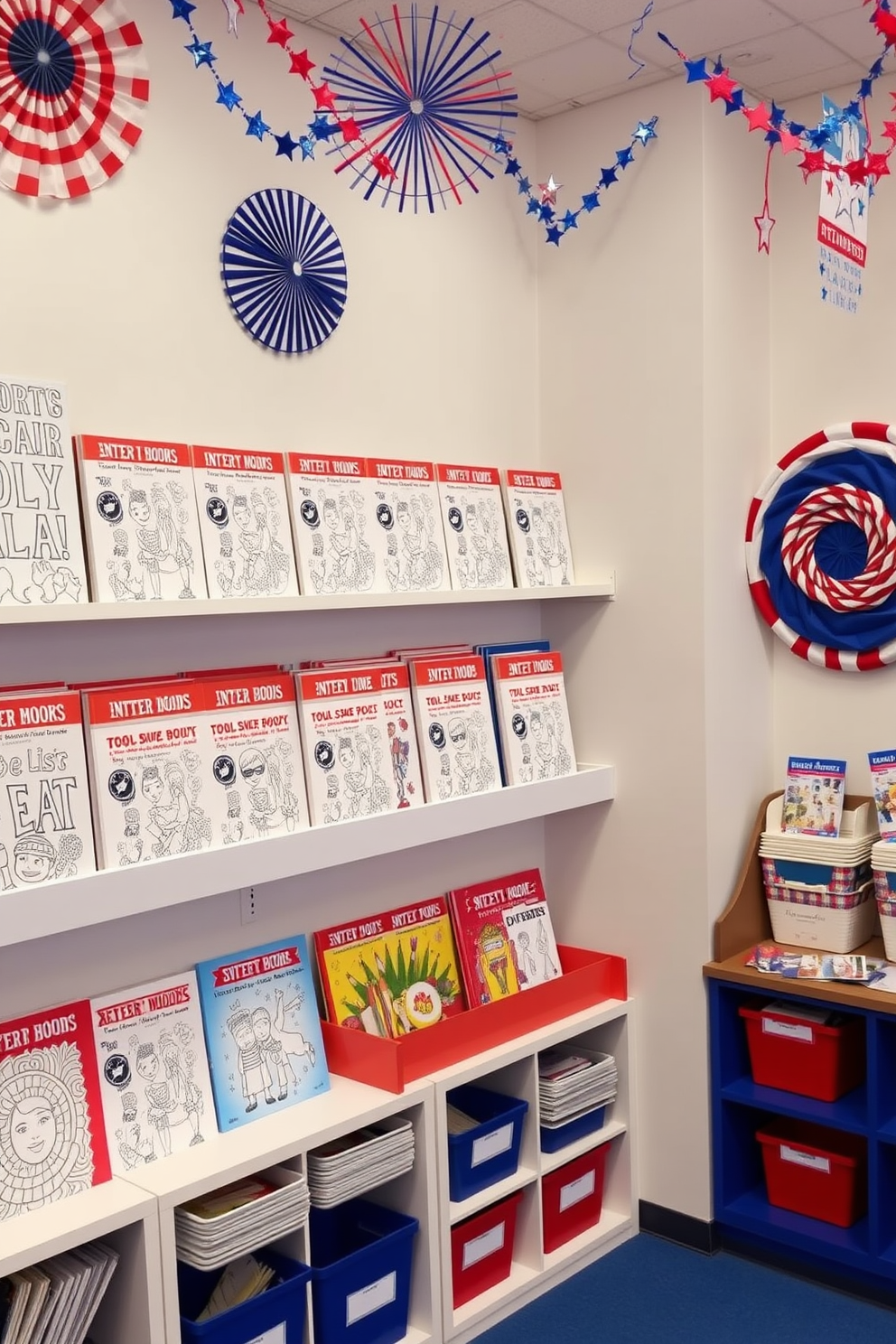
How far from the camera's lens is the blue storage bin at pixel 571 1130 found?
309 cm

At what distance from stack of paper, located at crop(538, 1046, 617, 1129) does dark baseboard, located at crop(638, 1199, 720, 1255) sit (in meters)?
0.32

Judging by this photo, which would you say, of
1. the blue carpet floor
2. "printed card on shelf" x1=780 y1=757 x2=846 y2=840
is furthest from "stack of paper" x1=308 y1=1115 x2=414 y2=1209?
"printed card on shelf" x1=780 y1=757 x2=846 y2=840

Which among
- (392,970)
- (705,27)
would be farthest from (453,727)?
(705,27)

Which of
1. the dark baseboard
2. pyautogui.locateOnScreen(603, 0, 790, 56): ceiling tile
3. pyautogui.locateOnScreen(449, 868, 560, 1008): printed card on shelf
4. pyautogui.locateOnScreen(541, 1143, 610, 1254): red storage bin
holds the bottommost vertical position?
the dark baseboard

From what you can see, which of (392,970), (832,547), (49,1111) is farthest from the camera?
(832,547)

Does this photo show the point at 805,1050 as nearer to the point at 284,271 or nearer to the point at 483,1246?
the point at 483,1246

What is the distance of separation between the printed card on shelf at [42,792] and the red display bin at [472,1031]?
789 mm

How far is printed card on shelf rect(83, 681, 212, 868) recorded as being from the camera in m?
2.27

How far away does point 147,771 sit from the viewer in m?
2.33

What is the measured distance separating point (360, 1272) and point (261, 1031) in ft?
1.67

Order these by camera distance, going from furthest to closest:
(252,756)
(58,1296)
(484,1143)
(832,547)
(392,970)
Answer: (832,547)
(392,970)
(484,1143)
(252,756)
(58,1296)

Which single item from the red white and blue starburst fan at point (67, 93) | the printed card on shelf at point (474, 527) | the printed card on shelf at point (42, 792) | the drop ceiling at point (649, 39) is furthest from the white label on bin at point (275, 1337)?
the drop ceiling at point (649, 39)

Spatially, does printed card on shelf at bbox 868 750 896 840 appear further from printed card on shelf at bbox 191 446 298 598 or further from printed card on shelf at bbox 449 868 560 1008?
printed card on shelf at bbox 191 446 298 598

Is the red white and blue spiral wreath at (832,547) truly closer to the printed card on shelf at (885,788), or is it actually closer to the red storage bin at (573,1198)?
the printed card on shelf at (885,788)
